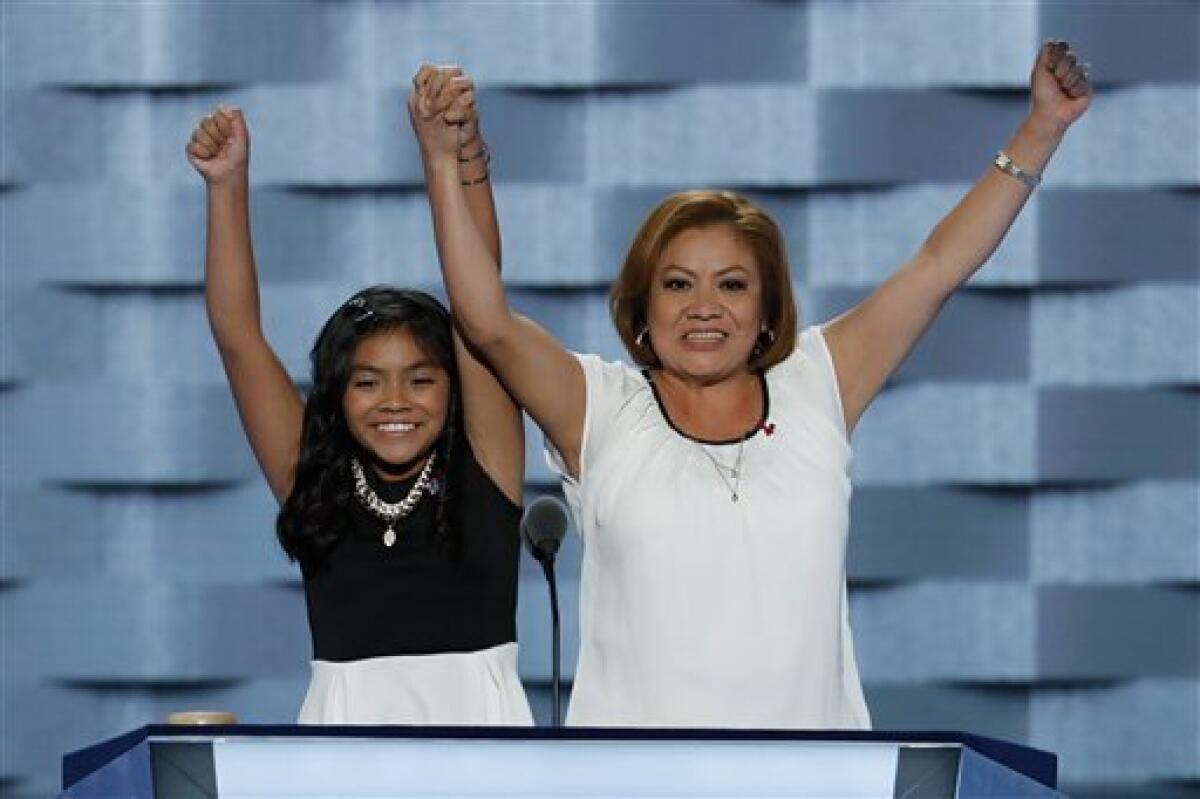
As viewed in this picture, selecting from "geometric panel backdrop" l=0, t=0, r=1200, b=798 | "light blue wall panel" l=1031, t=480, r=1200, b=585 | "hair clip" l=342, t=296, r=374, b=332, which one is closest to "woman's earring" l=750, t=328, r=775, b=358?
"hair clip" l=342, t=296, r=374, b=332

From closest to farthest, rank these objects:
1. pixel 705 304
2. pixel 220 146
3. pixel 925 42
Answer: pixel 705 304 → pixel 220 146 → pixel 925 42

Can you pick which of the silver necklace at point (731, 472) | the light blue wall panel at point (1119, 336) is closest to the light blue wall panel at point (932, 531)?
the light blue wall panel at point (1119, 336)

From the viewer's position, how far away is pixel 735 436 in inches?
91.6

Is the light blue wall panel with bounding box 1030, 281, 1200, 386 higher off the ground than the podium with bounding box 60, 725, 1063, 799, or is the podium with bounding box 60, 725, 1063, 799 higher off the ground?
the light blue wall panel with bounding box 1030, 281, 1200, 386

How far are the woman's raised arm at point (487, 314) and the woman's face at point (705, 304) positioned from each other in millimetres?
95

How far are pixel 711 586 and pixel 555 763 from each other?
64 cm

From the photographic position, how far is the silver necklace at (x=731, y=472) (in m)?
2.27

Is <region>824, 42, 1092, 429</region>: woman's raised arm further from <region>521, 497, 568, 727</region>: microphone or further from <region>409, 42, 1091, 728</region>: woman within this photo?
<region>521, 497, 568, 727</region>: microphone

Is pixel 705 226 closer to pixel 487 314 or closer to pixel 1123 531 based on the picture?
pixel 487 314

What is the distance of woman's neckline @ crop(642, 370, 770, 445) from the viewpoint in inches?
91.2

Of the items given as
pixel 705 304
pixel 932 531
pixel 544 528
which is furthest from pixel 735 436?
pixel 932 531

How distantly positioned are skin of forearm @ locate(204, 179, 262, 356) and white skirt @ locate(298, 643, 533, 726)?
34 cm

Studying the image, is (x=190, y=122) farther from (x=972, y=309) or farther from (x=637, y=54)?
(x=972, y=309)

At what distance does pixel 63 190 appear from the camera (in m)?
3.16
